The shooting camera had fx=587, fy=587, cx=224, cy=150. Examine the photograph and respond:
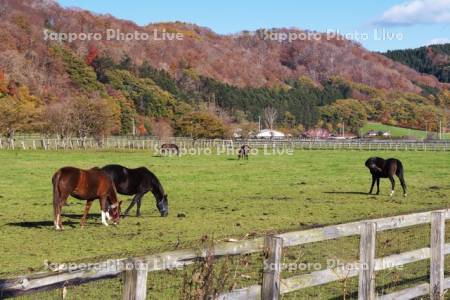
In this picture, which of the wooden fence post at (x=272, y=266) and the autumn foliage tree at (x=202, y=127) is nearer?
the wooden fence post at (x=272, y=266)

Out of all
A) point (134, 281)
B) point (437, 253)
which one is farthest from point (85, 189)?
point (134, 281)

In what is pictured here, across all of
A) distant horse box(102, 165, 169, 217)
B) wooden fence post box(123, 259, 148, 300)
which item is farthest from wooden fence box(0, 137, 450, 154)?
wooden fence post box(123, 259, 148, 300)

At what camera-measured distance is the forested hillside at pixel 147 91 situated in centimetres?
7156

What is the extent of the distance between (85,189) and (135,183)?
85.2 inches

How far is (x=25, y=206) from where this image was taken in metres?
16.9

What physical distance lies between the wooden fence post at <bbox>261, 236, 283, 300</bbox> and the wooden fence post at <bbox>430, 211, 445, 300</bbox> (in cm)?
271

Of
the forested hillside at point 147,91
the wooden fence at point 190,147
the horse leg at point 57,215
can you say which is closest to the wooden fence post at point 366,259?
the horse leg at point 57,215

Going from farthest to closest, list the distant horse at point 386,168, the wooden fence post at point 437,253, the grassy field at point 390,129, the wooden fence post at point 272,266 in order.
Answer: the grassy field at point 390,129
the distant horse at point 386,168
the wooden fence post at point 437,253
the wooden fence post at point 272,266

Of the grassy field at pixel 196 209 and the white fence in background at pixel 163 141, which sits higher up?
the white fence in background at pixel 163 141

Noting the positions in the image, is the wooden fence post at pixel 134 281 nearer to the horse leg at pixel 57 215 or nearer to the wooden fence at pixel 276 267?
the wooden fence at pixel 276 267

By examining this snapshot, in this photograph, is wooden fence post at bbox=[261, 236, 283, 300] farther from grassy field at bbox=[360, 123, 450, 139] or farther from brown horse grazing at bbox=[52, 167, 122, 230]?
grassy field at bbox=[360, 123, 450, 139]

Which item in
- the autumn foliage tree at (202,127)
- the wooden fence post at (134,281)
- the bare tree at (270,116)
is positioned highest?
the bare tree at (270,116)

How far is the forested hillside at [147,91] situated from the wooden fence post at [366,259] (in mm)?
60898

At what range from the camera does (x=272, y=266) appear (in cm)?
499
